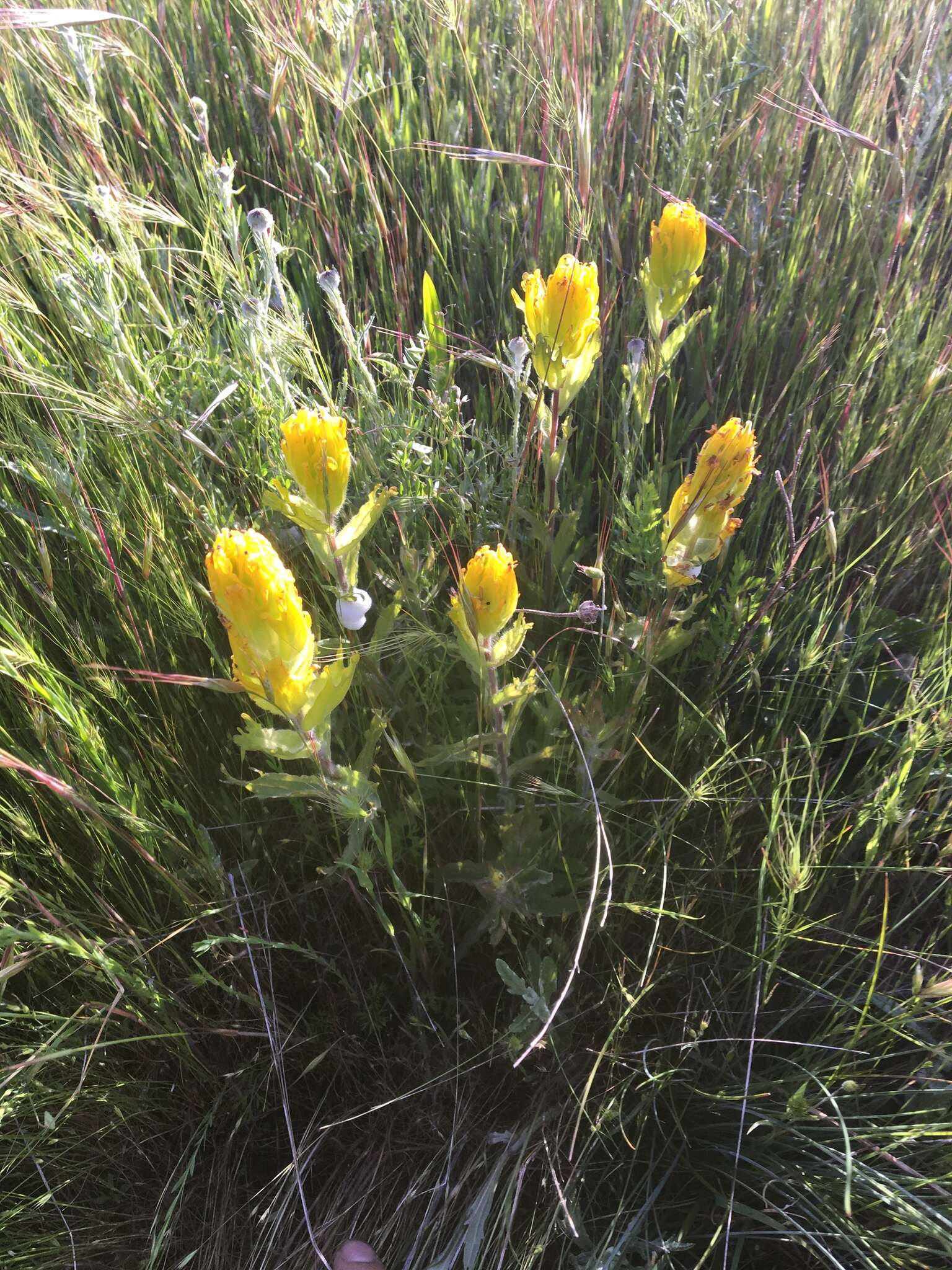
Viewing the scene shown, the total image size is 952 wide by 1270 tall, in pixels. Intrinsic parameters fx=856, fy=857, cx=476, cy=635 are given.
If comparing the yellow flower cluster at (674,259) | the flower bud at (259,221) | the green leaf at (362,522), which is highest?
the flower bud at (259,221)

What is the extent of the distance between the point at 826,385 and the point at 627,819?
96 cm

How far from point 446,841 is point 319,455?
2.01 ft

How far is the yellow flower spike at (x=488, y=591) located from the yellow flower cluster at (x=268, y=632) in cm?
13

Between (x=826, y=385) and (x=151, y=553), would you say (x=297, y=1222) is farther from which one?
(x=826, y=385)

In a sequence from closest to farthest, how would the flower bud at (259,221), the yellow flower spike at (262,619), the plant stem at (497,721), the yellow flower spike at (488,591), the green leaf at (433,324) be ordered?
the yellow flower spike at (262,619) < the yellow flower spike at (488,591) < the plant stem at (497,721) < the flower bud at (259,221) < the green leaf at (433,324)

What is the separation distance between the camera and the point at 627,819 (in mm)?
1178

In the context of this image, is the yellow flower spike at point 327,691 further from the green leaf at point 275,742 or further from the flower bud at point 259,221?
the flower bud at point 259,221

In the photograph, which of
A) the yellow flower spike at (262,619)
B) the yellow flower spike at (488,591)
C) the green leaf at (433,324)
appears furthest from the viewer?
the green leaf at (433,324)

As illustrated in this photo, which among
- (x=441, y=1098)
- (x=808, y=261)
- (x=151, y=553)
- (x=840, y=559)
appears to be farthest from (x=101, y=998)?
(x=808, y=261)

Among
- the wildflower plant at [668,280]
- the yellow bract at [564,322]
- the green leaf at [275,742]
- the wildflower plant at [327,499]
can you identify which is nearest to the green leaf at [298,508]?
the wildflower plant at [327,499]

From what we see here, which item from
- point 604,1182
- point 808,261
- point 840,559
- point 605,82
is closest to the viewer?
point 604,1182

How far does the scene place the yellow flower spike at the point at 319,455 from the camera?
82 centimetres

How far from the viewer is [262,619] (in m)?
0.76

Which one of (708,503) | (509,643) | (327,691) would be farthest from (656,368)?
(327,691)
